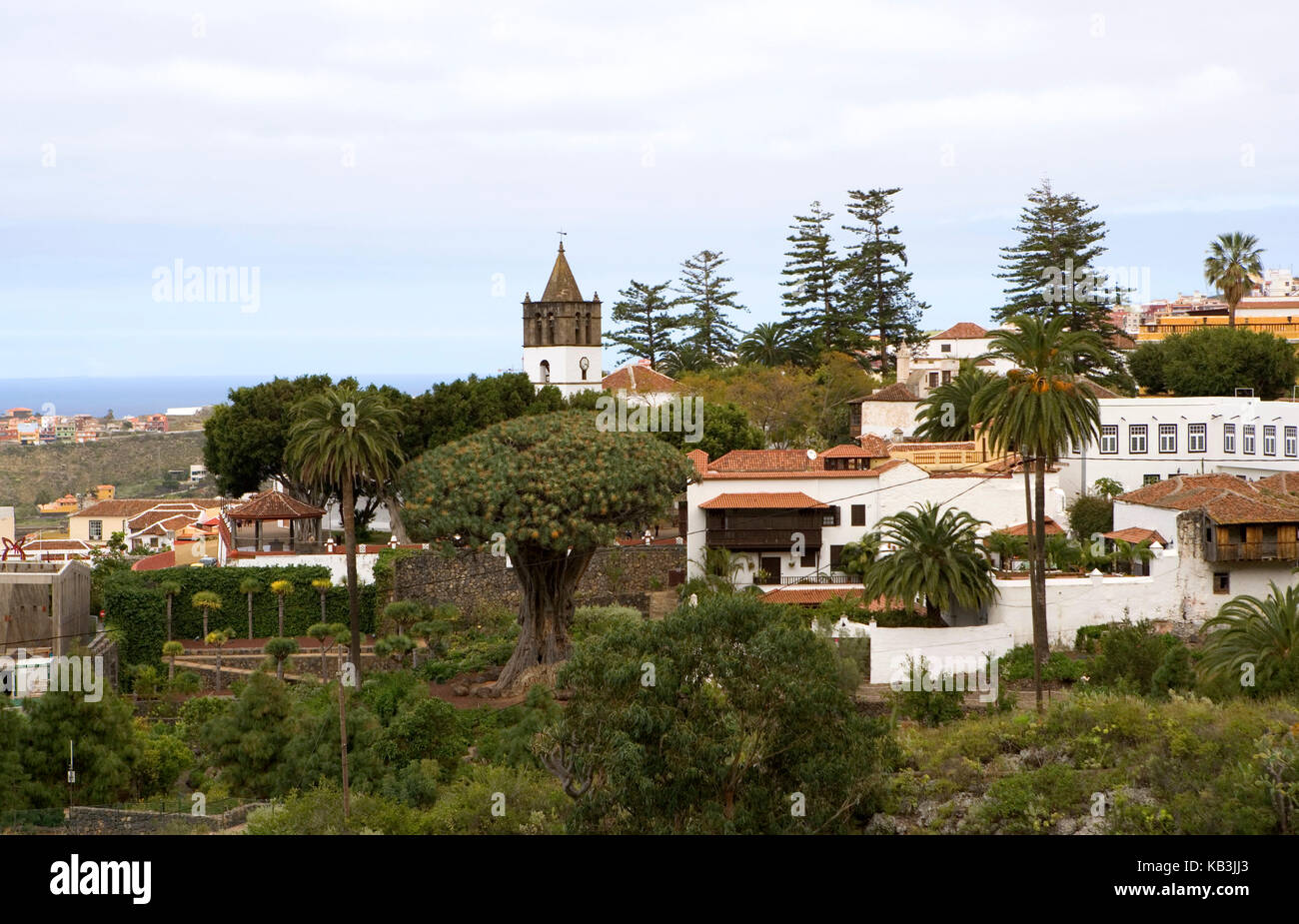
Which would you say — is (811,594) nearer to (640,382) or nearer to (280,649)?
(280,649)

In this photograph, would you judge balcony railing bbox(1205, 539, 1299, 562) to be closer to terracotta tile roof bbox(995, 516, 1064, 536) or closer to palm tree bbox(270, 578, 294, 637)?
terracotta tile roof bbox(995, 516, 1064, 536)

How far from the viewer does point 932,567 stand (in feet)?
108

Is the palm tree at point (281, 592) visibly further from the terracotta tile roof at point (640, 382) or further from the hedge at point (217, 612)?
the terracotta tile roof at point (640, 382)

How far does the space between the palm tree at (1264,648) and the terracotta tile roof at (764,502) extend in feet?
52.0

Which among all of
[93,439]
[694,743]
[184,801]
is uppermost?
[93,439]

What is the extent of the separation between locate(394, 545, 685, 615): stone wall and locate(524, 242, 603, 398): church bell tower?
1092 inches

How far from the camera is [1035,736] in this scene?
851 inches

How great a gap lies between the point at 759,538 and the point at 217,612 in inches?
648

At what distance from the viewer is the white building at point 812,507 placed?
4153cm

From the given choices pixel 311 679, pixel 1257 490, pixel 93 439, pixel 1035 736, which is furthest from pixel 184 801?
pixel 93 439
